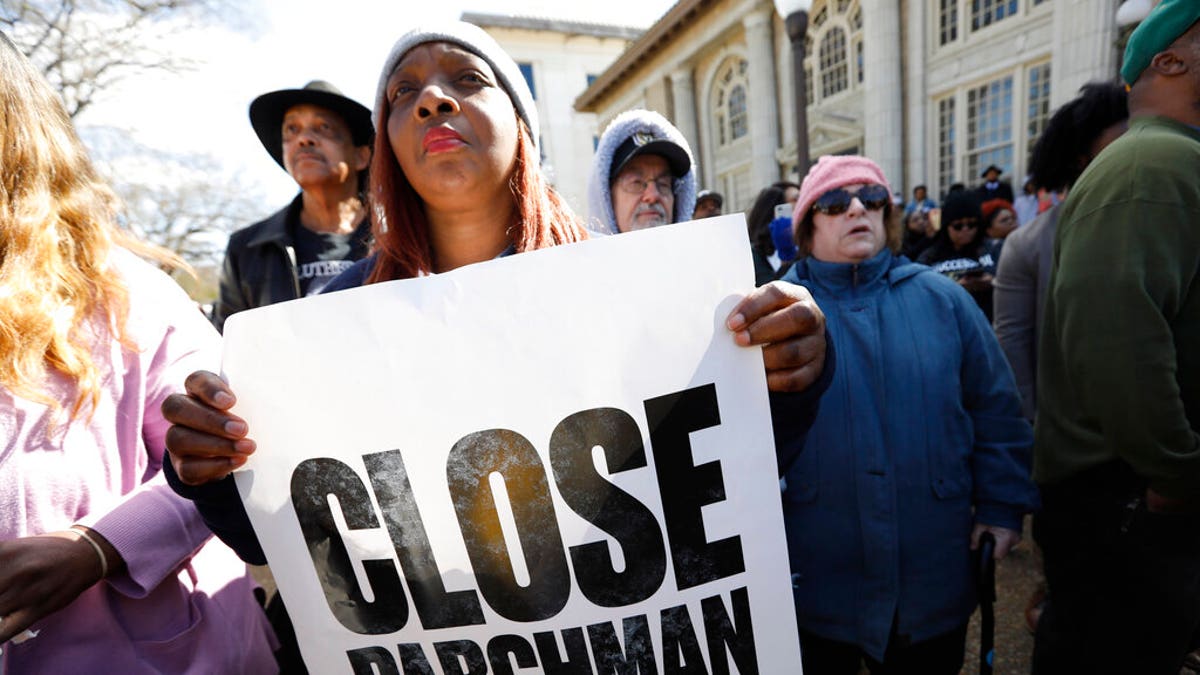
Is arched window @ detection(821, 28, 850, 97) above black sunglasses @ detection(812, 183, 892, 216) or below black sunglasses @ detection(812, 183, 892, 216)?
above

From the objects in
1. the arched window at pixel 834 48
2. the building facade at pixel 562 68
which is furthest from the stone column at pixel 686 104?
the building facade at pixel 562 68

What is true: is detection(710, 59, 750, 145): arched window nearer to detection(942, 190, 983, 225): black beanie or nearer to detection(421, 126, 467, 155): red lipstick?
detection(942, 190, 983, 225): black beanie

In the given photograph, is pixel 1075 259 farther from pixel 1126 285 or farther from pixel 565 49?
pixel 565 49

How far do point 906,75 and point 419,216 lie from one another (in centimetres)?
1423

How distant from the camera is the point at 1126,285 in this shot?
1.41 meters

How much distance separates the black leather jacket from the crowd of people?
114 centimetres

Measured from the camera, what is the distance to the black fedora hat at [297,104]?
2.56m

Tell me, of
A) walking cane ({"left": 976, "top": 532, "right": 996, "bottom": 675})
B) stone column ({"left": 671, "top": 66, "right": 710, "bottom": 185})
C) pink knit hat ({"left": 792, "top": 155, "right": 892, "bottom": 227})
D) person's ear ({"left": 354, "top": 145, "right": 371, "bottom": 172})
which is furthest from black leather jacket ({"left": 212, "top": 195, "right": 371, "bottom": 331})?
stone column ({"left": 671, "top": 66, "right": 710, "bottom": 185})

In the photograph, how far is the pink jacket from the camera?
3.24 ft

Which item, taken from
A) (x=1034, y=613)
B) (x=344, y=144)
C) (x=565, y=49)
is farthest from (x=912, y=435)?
(x=565, y=49)

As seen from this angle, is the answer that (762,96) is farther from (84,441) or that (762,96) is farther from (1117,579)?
(84,441)

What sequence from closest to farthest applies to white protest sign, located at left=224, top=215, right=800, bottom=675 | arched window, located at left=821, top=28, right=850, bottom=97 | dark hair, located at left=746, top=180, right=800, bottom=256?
white protest sign, located at left=224, top=215, right=800, bottom=675 → dark hair, located at left=746, top=180, right=800, bottom=256 → arched window, located at left=821, top=28, right=850, bottom=97

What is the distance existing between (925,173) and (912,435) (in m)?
12.8

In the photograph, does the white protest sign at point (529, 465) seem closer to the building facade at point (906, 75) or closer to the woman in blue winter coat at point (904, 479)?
the woman in blue winter coat at point (904, 479)
